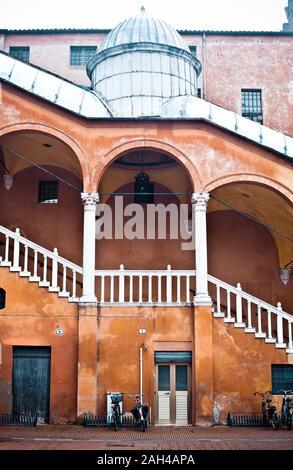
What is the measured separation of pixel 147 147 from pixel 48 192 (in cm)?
Result: 559

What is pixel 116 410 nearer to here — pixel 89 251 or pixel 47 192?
pixel 89 251

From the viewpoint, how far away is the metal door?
59.7ft

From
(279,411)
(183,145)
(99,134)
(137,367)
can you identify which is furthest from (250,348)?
(99,134)

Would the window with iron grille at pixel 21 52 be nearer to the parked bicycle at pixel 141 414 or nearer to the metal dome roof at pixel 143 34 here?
the metal dome roof at pixel 143 34

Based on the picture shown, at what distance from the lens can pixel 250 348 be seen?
18.2m

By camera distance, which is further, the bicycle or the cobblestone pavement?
the bicycle

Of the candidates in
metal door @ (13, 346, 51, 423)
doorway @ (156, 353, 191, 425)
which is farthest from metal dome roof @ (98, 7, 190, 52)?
doorway @ (156, 353, 191, 425)

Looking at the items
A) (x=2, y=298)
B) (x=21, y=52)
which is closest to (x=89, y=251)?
(x=2, y=298)

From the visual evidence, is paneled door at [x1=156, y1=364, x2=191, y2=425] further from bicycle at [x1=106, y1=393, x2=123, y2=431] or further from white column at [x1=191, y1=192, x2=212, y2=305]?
white column at [x1=191, y1=192, x2=212, y2=305]

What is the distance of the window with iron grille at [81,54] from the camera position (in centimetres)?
2852

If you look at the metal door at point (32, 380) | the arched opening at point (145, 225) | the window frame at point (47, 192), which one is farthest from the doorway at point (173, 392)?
the window frame at point (47, 192)

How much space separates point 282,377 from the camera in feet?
60.5

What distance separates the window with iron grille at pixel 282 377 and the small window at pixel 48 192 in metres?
10.0

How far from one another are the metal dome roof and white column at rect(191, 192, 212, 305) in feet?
25.4
